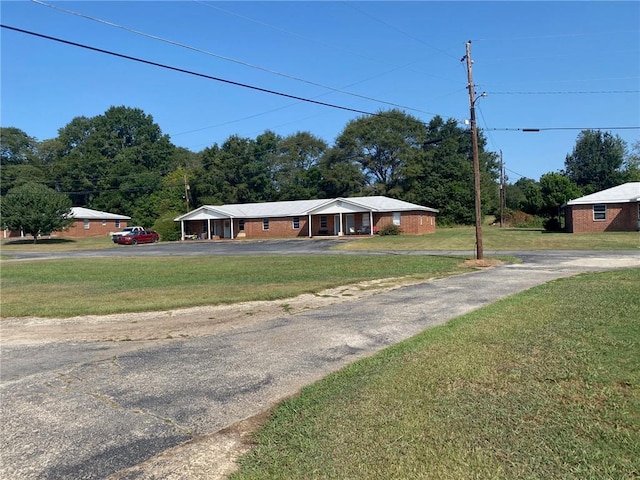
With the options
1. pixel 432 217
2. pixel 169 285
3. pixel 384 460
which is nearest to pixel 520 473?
pixel 384 460

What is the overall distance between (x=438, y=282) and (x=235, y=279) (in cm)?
685

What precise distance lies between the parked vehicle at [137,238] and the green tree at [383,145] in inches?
1307

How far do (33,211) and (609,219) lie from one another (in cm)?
5546

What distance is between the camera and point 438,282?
585 inches

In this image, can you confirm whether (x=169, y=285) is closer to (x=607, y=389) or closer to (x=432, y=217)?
(x=607, y=389)

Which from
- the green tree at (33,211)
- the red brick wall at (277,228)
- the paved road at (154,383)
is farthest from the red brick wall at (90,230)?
the paved road at (154,383)

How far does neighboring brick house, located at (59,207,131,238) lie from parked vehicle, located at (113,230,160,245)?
1145cm

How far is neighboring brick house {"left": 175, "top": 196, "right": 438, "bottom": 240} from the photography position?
4888cm

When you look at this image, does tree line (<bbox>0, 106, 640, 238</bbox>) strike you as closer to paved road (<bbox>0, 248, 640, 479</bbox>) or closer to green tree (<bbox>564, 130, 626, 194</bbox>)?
green tree (<bbox>564, 130, 626, 194</bbox>)

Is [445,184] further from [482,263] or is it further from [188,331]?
[188,331]

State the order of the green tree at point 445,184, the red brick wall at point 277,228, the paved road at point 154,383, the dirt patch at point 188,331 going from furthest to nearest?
the green tree at point 445,184, the red brick wall at point 277,228, the paved road at point 154,383, the dirt patch at point 188,331

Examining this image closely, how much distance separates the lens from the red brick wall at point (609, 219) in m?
39.0

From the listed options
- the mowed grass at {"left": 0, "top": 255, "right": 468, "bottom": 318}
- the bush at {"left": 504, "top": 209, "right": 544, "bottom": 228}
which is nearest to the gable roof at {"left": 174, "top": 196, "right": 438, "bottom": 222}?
the bush at {"left": 504, "top": 209, "right": 544, "bottom": 228}

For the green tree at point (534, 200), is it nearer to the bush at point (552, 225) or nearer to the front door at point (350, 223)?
the bush at point (552, 225)
